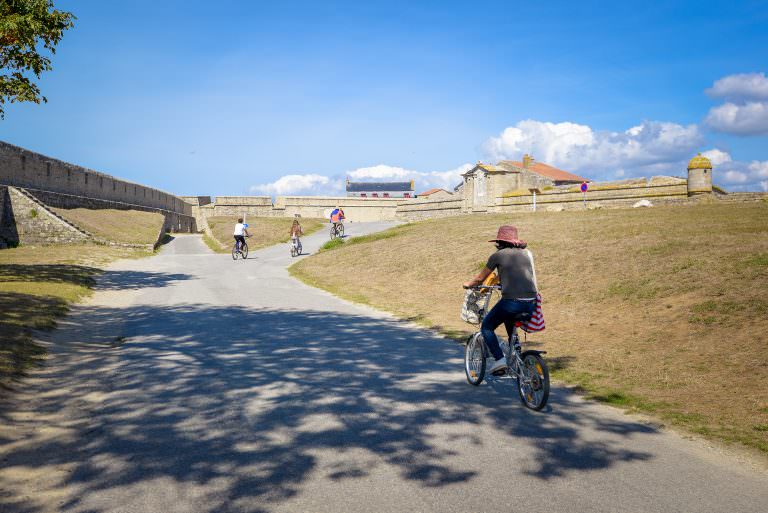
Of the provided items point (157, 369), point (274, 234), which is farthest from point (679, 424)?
point (274, 234)

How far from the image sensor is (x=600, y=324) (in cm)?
1095

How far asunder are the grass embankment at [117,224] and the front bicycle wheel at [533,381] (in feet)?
101

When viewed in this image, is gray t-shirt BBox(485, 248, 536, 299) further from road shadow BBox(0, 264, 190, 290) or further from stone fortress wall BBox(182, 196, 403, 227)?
stone fortress wall BBox(182, 196, 403, 227)

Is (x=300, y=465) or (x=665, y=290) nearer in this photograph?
(x=300, y=465)

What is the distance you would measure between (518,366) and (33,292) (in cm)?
1202

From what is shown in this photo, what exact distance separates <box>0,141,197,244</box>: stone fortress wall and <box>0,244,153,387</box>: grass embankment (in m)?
6.59

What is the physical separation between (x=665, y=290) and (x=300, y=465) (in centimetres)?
1039

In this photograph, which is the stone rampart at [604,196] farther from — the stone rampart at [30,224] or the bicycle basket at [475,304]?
the stone rampart at [30,224]

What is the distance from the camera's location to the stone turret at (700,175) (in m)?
30.7

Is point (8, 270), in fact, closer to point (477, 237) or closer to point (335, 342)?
point (335, 342)

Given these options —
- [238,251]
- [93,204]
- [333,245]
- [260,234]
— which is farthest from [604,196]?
[93,204]

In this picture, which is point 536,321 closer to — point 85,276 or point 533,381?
point 533,381

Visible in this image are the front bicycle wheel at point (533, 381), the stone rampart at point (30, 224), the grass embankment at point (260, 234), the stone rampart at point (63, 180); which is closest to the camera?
the front bicycle wheel at point (533, 381)

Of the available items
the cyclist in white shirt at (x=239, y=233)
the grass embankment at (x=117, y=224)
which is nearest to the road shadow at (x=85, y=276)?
the cyclist in white shirt at (x=239, y=233)
